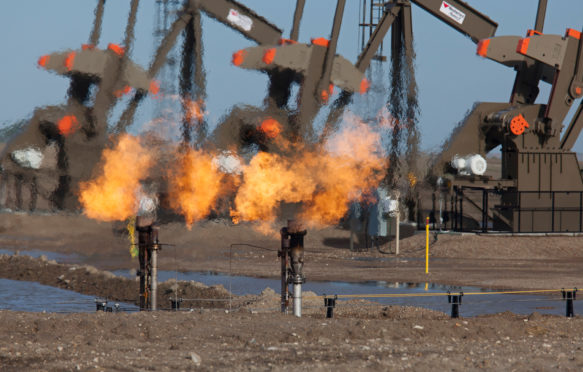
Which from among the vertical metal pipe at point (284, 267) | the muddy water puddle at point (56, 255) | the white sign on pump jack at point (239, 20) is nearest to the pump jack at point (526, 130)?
the white sign on pump jack at point (239, 20)

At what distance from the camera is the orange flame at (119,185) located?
4194 cm

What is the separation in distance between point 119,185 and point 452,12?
64.2ft

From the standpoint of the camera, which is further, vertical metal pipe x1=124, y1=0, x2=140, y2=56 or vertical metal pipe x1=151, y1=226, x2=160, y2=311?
vertical metal pipe x1=124, y1=0, x2=140, y2=56

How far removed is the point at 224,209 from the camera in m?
46.6

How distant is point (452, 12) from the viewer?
4669cm

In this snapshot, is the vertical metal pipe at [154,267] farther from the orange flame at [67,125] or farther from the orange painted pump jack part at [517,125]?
the orange painted pump jack part at [517,125]

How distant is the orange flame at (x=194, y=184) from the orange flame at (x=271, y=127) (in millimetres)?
3110

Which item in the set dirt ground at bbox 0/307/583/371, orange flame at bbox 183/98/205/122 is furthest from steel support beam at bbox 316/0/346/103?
dirt ground at bbox 0/307/583/371

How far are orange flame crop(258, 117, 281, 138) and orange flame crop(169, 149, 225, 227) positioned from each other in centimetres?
311

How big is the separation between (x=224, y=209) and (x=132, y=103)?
755cm

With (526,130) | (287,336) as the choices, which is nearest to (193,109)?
(526,130)

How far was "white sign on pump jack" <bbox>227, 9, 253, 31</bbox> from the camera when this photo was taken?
45375mm

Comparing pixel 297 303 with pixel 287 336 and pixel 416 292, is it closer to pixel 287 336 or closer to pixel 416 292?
pixel 287 336

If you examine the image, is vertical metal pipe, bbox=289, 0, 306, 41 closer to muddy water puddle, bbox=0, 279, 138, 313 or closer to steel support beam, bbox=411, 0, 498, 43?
steel support beam, bbox=411, 0, 498, 43
